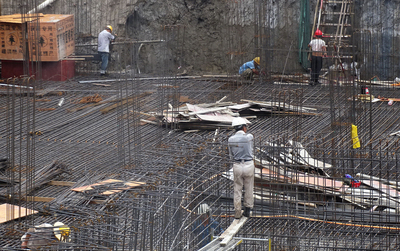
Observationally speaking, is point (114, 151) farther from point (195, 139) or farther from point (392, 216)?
point (392, 216)

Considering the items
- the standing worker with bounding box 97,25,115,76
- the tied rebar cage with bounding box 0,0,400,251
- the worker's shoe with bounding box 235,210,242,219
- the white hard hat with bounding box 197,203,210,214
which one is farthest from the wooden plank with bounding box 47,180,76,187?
the standing worker with bounding box 97,25,115,76

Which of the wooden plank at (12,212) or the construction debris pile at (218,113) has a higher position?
the construction debris pile at (218,113)

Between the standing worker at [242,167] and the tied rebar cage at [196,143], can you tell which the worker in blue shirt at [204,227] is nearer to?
the tied rebar cage at [196,143]

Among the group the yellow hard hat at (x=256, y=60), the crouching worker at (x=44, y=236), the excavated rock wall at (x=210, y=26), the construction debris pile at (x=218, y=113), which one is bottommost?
the crouching worker at (x=44, y=236)

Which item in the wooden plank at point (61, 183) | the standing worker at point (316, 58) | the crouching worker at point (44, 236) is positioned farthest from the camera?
the standing worker at point (316, 58)

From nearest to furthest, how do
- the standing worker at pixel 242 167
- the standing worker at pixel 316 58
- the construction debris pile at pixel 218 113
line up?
the standing worker at pixel 242 167 < the construction debris pile at pixel 218 113 < the standing worker at pixel 316 58

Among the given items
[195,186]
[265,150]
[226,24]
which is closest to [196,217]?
[195,186]

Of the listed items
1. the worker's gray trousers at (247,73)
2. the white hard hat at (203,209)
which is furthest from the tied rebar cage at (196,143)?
the worker's gray trousers at (247,73)

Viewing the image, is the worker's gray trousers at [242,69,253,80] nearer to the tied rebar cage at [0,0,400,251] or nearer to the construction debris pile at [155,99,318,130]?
the tied rebar cage at [0,0,400,251]

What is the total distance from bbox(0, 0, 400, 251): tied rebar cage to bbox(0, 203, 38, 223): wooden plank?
28 mm

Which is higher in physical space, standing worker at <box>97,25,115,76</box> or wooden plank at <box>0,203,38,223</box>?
standing worker at <box>97,25,115,76</box>

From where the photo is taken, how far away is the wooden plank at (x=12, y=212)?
734 cm

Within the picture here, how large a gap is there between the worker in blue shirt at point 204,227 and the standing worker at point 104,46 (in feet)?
28.8

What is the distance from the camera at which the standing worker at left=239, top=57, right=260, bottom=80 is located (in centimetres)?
1541
